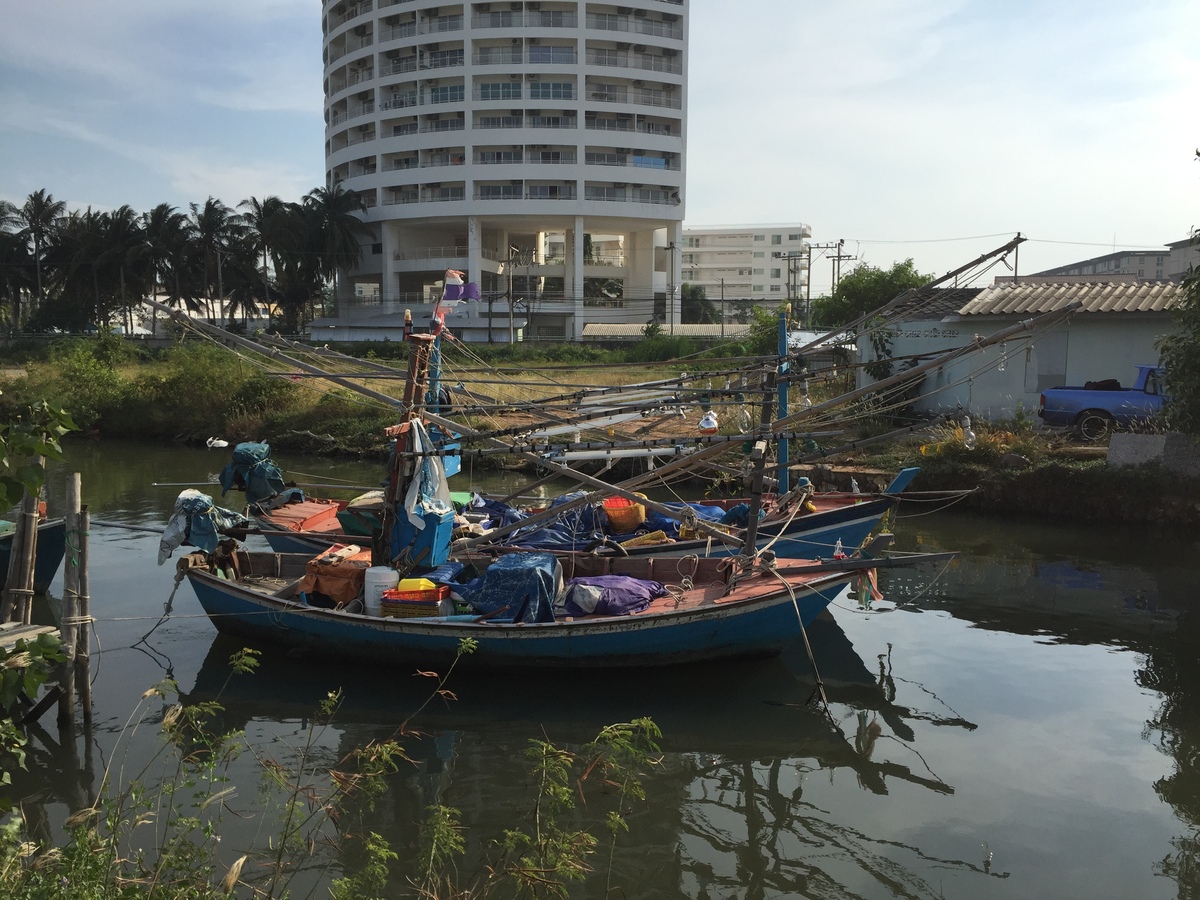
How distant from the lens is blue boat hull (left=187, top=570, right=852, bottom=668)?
10492 mm

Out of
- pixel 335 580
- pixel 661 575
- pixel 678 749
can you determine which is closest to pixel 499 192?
pixel 661 575

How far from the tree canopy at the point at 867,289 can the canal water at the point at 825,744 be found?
22.1m

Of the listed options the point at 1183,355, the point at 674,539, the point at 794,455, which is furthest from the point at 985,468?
the point at 674,539

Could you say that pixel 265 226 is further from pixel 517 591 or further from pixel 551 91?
pixel 517 591

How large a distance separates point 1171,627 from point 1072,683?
298 centimetres

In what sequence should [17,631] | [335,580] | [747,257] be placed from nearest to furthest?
1. [17,631]
2. [335,580]
3. [747,257]

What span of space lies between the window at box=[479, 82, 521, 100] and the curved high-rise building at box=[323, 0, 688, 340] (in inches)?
3.6

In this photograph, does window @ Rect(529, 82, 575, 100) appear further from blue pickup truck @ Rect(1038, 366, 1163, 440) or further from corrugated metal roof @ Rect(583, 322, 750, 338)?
blue pickup truck @ Rect(1038, 366, 1163, 440)

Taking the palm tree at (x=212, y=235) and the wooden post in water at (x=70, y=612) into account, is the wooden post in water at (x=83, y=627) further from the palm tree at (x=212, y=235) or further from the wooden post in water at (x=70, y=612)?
the palm tree at (x=212, y=235)

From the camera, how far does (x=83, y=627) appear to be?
9.55 metres

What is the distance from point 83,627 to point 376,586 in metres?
3.04

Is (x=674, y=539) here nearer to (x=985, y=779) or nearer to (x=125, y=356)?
(x=985, y=779)

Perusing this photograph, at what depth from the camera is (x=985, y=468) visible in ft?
66.4

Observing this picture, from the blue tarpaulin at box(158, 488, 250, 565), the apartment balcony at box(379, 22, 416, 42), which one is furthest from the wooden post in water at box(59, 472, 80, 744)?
the apartment balcony at box(379, 22, 416, 42)
